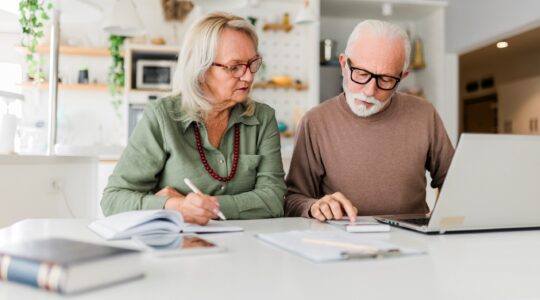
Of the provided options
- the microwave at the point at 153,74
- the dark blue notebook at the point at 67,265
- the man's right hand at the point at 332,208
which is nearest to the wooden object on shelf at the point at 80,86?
the microwave at the point at 153,74

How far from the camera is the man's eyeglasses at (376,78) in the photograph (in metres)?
1.78

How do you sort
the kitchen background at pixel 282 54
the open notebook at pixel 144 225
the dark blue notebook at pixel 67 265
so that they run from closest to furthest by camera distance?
the dark blue notebook at pixel 67 265 < the open notebook at pixel 144 225 < the kitchen background at pixel 282 54

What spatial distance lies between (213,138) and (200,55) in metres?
0.26

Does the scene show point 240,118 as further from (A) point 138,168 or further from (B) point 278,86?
(B) point 278,86

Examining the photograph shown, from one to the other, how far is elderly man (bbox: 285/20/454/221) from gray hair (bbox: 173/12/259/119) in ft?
1.32

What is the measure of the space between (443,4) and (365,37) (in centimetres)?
363

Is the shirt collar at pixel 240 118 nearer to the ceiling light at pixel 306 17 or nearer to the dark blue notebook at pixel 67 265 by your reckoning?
the dark blue notebook at pixel 67 265

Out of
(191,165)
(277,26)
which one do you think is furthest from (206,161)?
(277,26)

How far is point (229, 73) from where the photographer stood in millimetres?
1666

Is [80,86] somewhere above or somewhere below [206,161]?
above

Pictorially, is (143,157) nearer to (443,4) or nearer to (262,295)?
(262,295)

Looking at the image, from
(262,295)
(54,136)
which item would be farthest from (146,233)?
(54,136)

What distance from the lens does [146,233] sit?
1.10m

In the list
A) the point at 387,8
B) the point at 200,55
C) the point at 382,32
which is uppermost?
the point at 387,8
